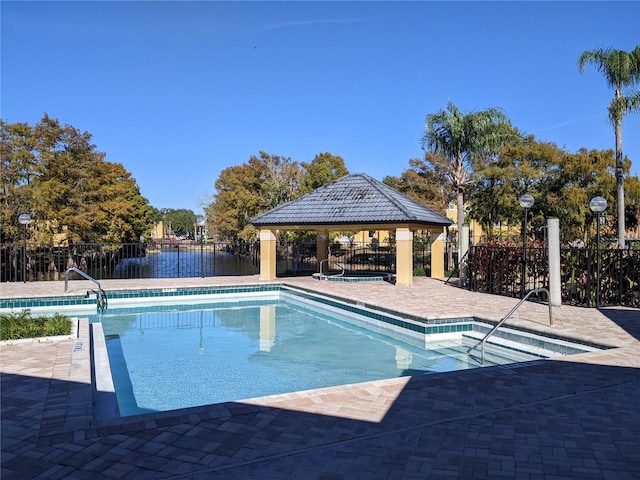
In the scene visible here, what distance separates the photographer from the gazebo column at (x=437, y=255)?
20.6 meters

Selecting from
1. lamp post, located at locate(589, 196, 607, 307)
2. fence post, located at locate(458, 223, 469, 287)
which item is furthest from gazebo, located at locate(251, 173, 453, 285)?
lamp post, located at locate(589, 196, 607, 307)

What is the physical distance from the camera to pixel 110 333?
1103 centimetres

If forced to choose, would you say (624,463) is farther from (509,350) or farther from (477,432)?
(509,350)

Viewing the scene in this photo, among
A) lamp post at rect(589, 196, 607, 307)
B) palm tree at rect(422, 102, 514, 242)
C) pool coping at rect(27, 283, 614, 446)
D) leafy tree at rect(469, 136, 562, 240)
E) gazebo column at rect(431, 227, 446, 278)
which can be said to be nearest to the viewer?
pool coping at rect(27, 283, 614, 446)

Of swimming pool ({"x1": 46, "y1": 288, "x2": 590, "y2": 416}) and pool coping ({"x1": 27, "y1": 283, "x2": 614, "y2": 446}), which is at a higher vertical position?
pool coping ({"x1": 27, "y1": 283, "x2": 614, "y2": 446})

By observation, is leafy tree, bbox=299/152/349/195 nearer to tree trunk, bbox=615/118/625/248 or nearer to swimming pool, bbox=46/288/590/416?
tree trunk, bbox=615/118/625/248

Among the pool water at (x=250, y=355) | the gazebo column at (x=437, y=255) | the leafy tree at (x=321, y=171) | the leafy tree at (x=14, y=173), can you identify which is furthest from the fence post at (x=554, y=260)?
the leafy tree at (x=321, y=171)

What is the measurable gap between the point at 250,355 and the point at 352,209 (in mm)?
10871

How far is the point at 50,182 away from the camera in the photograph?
23406 mm

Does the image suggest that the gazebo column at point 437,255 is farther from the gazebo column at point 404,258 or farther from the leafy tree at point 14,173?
the leafy tree at point 14,173

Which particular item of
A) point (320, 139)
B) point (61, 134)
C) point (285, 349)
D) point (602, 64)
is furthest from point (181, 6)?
point (320, 139)

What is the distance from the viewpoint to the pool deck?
3.52 meters

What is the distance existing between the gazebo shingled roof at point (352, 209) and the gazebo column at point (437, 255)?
73 cm

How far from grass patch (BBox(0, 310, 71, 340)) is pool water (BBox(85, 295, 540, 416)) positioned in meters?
1.03
